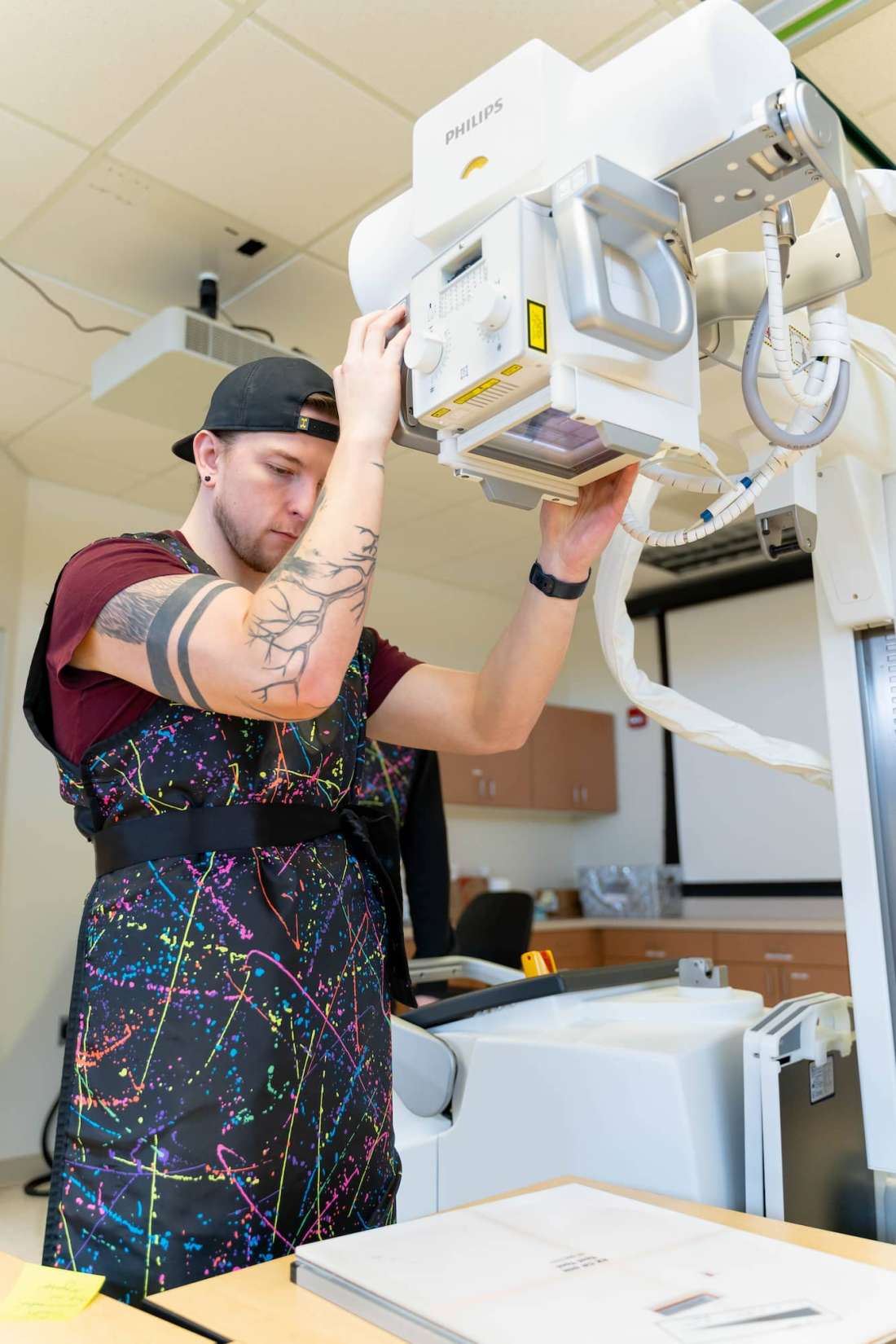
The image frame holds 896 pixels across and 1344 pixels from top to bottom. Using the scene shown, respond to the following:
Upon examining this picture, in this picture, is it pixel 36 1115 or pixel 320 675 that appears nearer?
pixel 320 675

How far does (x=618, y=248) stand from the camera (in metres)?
0.80

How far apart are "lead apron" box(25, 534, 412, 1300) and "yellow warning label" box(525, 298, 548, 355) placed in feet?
1.68

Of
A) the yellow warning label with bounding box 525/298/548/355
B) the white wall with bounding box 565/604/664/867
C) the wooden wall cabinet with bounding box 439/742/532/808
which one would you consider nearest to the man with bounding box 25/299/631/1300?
the yellow warning label with bounding box 525/298/548/355

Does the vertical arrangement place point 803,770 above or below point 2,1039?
above

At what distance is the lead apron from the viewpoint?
95 cm

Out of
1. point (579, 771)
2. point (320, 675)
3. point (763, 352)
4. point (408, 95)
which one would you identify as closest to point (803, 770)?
point (763, 352)

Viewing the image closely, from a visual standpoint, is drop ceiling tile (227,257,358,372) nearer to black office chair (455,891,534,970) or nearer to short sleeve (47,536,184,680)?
black office chair (455,891,534,970)

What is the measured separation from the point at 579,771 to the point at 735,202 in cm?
567

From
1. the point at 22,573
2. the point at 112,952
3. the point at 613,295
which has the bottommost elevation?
the point at 112,952

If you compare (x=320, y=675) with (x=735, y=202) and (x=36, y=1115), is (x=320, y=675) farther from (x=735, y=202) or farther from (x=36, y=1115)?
(x=36, y=1115)

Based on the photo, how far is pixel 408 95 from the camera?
8.25 ft

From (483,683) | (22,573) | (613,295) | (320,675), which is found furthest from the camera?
(22,573)

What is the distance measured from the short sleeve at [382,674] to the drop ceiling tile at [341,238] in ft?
6.31

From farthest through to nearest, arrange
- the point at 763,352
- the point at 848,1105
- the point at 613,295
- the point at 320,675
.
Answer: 1. the point at 848,1105
2. the point at 763,352
3. the point at 320,675
4. the point at 613,295
